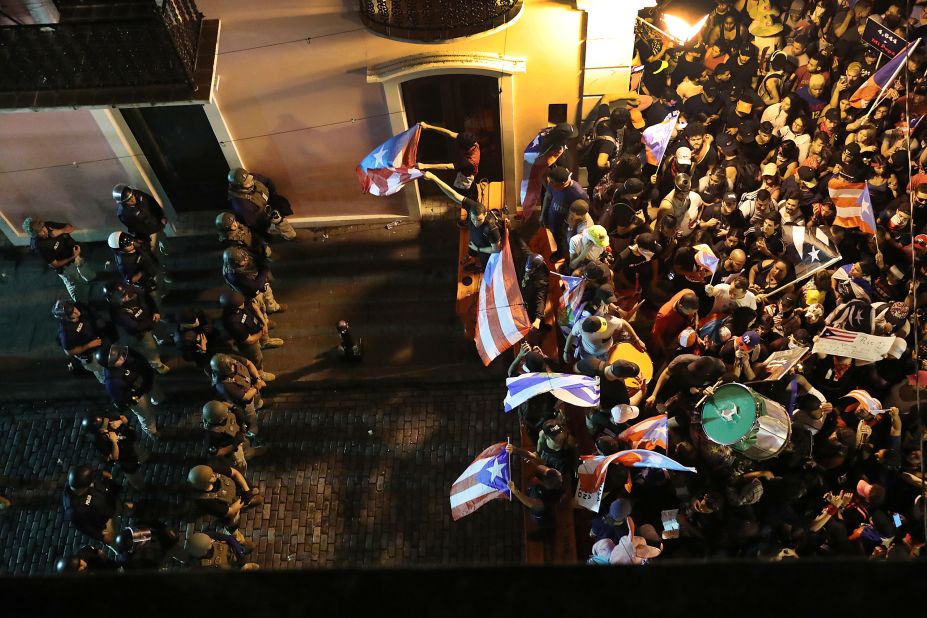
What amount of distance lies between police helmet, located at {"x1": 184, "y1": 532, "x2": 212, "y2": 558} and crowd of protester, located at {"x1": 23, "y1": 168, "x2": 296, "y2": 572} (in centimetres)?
1

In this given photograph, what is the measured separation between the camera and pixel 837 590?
1610mm

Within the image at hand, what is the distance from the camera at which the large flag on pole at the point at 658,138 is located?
11.3 metres

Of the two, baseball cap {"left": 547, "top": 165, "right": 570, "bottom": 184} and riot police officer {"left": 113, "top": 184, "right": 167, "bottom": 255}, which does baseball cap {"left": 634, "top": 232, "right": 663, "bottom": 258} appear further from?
riot police officer {"left": 113, "top": 184, "right": 167, "bottom": 255}

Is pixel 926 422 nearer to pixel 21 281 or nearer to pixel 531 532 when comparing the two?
pixel 531 532

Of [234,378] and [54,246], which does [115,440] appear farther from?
[54,246]

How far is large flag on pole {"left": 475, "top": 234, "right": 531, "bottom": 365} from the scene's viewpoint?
30.6 feet

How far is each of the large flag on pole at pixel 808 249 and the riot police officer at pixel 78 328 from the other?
376 inches

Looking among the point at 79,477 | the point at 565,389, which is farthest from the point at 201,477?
the point at 565,389

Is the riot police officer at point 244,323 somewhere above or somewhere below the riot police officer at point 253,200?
below

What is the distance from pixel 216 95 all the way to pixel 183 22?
1836 millimetres

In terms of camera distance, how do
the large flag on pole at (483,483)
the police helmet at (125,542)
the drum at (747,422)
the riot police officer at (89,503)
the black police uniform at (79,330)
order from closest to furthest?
the drum at (747,422) < the large flag on pole at (483,483) < the police helmet at (125,542) < the riot police officer at (89,503) < the black police uniform at (79,330)

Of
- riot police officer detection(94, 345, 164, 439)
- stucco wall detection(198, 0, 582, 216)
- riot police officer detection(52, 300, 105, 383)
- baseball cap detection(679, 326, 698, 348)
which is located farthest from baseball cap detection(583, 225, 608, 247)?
riot police officer detection(52, 300, 105, 383)

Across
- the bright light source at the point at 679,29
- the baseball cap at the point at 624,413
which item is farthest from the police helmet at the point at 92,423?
the bright light source at the point at 679,29

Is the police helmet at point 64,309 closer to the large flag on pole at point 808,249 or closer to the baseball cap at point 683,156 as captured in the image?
the baseball cap at point 683,156
